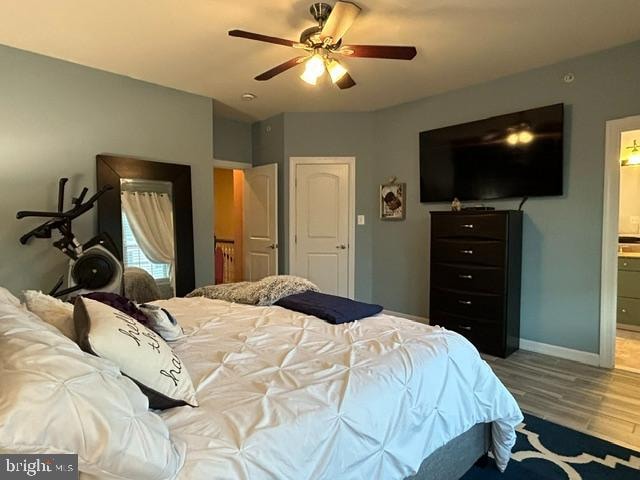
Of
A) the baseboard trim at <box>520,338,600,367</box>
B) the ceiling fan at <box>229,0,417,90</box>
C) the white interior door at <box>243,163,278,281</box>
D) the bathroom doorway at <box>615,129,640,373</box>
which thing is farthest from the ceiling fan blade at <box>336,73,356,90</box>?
the baseboard trim at <box>520,338,600,367</box>

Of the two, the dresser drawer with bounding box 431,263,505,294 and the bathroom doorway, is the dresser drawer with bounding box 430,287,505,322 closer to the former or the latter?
the dresser drawer with bounding box 431,263,505,294

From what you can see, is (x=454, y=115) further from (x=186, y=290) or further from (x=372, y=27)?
(x=186, y=290)

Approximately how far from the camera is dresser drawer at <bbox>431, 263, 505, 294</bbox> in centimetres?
335

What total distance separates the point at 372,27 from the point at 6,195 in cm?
305

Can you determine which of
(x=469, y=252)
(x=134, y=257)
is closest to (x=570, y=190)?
(x=469, y=252)

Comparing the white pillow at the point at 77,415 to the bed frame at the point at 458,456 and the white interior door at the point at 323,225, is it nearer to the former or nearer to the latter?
the bed frame at the point at 458,456

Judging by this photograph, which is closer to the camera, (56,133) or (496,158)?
(56,133)

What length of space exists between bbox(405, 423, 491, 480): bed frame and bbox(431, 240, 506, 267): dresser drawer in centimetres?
183

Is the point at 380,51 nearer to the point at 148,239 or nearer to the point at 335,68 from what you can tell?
the point at 335,68

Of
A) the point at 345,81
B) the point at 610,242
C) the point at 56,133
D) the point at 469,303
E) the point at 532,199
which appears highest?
the point at 345,81

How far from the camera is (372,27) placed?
105 inches

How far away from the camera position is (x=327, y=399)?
1.20m

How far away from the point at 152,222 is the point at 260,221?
1636 millimetres

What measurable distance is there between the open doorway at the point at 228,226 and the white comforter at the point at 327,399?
3.85 metres
